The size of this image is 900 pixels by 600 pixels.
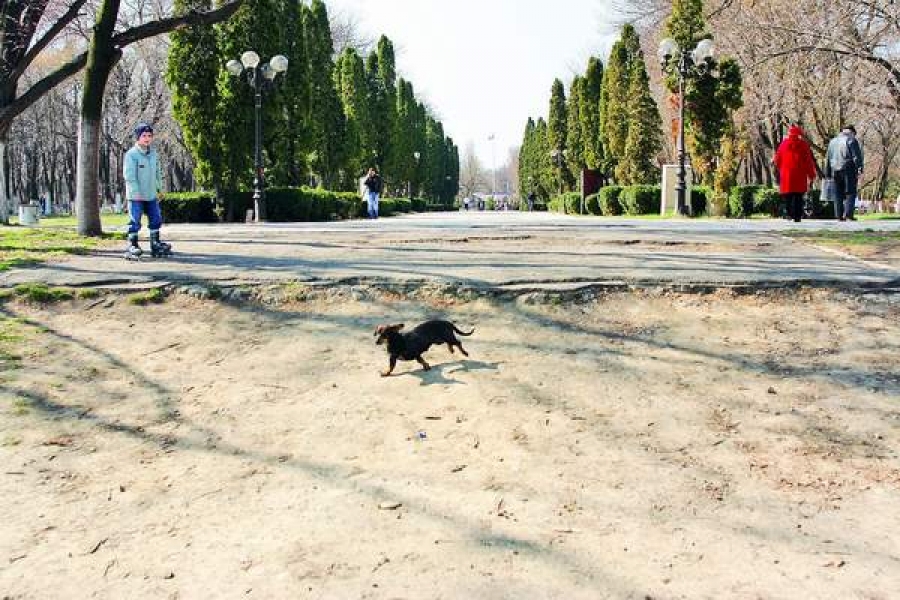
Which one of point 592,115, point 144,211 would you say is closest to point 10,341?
point 144,211

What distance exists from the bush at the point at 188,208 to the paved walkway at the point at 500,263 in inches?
375

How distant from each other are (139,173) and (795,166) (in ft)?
38.8

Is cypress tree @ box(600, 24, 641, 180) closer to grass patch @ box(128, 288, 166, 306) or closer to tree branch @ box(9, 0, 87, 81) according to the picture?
tree branch @ box(9, 0, 87, 81)

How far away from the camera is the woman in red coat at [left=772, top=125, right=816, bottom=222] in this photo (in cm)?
1400

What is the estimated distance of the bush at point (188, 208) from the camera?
18.7 meters

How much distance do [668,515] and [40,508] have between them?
272 cm

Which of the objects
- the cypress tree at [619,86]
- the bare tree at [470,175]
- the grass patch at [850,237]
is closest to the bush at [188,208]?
the grass patch at [850,237]

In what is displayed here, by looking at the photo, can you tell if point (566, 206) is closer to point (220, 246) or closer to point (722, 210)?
point (722, 210)

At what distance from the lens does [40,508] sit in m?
3.24

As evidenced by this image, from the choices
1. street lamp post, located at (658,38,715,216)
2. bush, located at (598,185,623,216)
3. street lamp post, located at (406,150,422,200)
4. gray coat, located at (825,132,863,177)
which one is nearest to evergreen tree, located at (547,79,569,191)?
street lamp post, located at (406,150,422,200)

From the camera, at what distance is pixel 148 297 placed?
579cm

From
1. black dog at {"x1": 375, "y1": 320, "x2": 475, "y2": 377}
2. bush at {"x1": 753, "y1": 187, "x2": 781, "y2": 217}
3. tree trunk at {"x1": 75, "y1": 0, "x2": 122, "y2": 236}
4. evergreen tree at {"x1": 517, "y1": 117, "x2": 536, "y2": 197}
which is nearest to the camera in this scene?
black dog at {"x1": 375, "y1": 320, "x2": 475, "y2": 377}

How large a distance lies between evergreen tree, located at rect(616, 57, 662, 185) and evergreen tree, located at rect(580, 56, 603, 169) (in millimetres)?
6630

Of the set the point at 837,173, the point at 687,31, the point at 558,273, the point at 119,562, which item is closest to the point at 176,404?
the point at 119,562
